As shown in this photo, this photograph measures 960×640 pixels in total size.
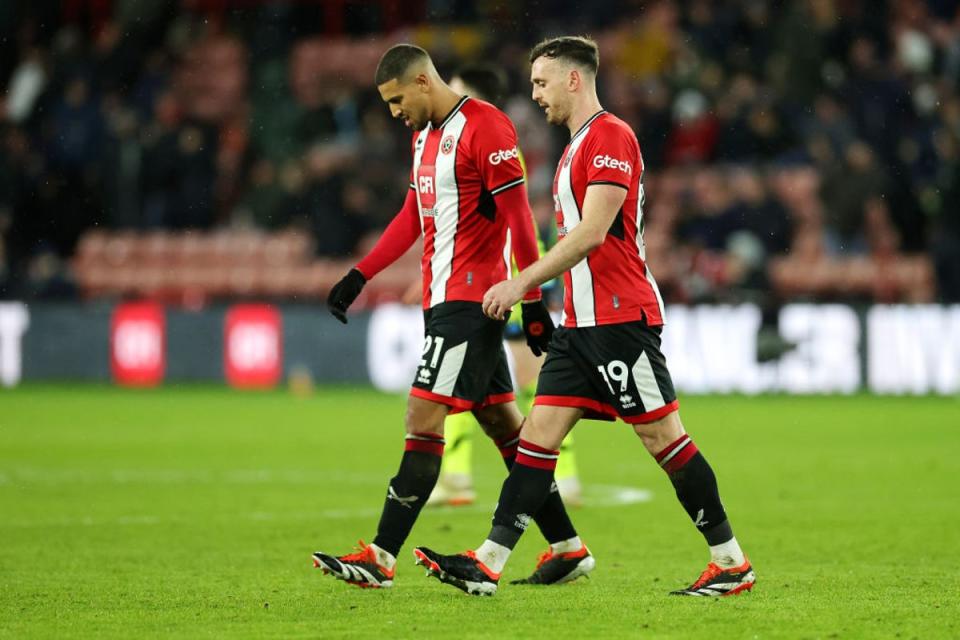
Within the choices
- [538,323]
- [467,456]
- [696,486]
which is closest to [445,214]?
[538,323]

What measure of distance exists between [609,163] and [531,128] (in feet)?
50.9

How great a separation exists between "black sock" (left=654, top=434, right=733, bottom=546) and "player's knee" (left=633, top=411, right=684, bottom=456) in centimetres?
2

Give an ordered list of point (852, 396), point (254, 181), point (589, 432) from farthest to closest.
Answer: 1. point (254, 181)
2. point (852, 396)
3. point (589, 432)

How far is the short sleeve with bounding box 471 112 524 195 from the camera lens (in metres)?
7.09

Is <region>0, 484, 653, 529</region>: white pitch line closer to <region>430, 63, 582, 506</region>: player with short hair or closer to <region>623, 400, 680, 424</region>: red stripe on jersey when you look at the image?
<region>430, 63, 582, 506</region>: player with short hair

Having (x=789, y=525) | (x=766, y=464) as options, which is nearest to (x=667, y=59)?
(x=766, y=464)

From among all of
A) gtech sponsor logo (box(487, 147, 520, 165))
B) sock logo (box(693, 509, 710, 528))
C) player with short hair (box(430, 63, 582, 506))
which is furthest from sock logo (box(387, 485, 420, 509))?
player with short hair (box(430, 63, 582, 506))

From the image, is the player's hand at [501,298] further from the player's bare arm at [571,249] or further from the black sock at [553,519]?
the black sock at [553,519]

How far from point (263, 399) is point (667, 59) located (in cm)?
729

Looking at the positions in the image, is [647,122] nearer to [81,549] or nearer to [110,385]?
[110,385]

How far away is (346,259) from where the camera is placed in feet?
75.4

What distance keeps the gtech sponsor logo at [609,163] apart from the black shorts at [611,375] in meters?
0.60

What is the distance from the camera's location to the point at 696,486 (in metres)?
6.78

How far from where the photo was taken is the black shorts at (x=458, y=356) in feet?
Answer: 23.3
